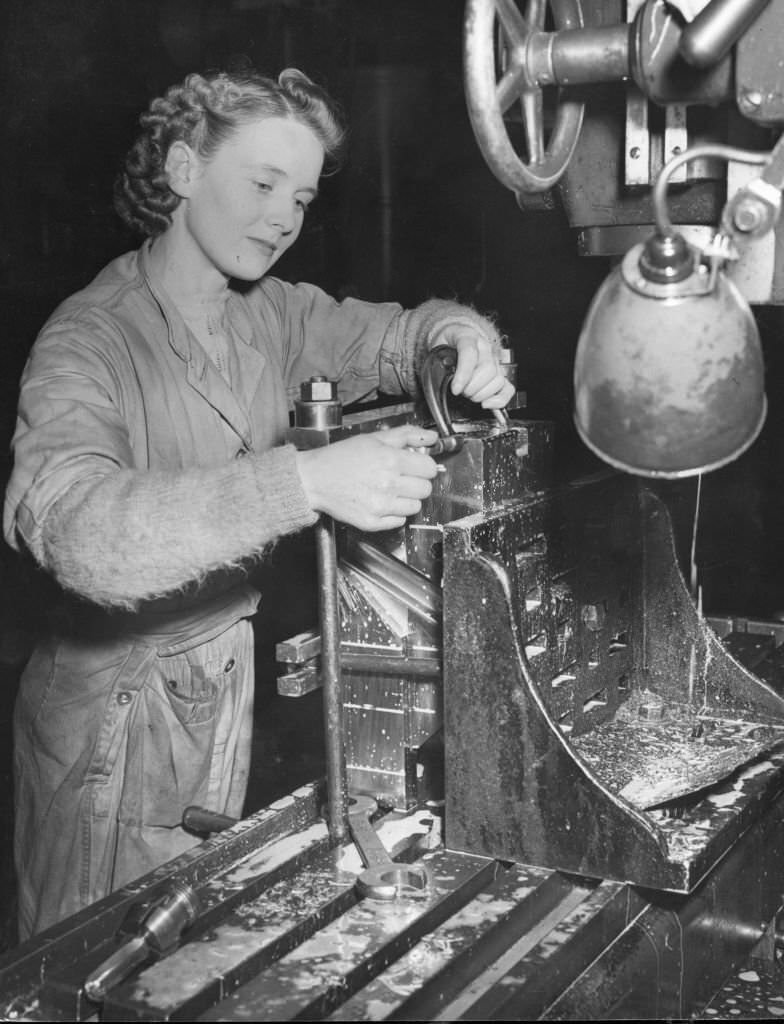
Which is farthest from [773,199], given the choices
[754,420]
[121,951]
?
[121,951]

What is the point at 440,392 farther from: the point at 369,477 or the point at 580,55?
the point at 580,55

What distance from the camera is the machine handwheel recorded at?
125cm

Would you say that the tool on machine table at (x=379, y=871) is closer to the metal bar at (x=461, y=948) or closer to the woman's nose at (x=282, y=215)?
the metal bar at (x=461, y=948)

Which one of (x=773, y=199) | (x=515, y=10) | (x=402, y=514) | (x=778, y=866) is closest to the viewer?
(x=773, y=199)

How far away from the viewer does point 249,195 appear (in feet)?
7.41

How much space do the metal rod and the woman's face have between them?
0.96m

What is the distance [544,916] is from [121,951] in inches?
19.4

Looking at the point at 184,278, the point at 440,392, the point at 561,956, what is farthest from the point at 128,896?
the point at 184,278

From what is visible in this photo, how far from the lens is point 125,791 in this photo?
7.36 ft

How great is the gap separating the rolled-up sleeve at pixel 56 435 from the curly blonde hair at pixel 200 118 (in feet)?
1.64

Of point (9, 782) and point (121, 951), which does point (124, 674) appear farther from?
point (9, 782)

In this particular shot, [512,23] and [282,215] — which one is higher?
[512,23]

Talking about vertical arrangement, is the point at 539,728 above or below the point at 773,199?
below

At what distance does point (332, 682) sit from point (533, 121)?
739 millimetres
